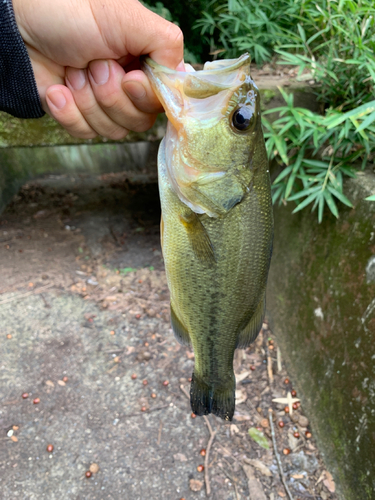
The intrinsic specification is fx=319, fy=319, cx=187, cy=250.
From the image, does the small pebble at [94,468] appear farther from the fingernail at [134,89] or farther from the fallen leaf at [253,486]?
the fingernail at [134,89]

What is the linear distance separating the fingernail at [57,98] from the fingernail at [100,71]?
0.56ft

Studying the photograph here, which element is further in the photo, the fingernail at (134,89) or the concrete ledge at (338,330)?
the concrete ledge at (338,330)

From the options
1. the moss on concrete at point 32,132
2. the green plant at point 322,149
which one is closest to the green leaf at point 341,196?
the green plant at point 322,149

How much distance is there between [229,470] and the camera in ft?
7.41

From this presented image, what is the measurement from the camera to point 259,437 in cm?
244

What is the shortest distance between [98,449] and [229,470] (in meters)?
0.95

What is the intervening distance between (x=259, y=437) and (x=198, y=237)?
6.52 feet

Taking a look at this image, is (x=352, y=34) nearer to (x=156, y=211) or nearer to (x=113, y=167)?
(x=156, y=211)

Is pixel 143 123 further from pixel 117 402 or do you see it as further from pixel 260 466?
pixel 260 466

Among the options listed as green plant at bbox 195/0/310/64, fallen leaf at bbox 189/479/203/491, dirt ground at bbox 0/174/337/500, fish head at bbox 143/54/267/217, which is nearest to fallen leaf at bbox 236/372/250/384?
dirt ground at bbox 0/174/337/500

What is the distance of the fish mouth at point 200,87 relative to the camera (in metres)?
1.04

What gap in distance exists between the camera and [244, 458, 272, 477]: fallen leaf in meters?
2.25

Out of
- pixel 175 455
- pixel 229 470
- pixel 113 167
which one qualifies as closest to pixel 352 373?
pixel 229 470

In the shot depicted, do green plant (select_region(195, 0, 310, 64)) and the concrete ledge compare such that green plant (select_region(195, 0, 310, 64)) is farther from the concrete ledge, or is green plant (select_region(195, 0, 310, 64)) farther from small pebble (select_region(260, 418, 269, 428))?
small pebble (select_region(260, 418, 269, 428))
